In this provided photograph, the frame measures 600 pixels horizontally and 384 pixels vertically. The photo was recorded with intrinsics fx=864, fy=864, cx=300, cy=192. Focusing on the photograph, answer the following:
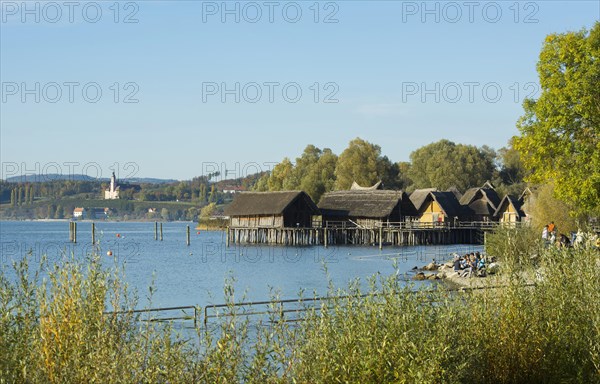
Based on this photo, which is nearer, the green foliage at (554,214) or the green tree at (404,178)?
the green foliage at (554,214)

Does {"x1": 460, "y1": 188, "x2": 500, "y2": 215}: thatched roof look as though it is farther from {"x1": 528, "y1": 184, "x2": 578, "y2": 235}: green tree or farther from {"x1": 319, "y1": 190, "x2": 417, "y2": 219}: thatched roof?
{"x1": 528, "y1": 184, "x2": 578, "y2": 235}: green tree

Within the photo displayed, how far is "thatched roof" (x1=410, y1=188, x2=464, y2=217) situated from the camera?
8388 centimetres

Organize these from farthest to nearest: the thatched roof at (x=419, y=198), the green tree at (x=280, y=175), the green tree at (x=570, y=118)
Result: the green tree at (x=280, y=175) → the thatched roof at (x=419, y=198) → the green tree at (x=570, y=118)

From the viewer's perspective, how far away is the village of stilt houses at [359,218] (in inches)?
3108

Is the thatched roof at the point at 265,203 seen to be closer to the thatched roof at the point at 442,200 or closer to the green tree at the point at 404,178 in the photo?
the thatched roof at the point at 442,200

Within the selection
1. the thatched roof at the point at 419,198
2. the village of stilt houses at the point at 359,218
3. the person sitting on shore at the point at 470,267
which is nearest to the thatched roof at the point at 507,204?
the village of stilt houses at the point at 359,218

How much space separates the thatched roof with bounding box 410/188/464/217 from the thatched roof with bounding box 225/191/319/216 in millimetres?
11920

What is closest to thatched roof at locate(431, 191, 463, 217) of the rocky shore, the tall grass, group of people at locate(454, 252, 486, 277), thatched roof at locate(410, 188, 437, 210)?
thatched roof at locate(410, 188, 437, 210)

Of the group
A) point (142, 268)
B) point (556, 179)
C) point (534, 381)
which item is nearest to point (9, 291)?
point (534, 381)

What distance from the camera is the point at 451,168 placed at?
355ft

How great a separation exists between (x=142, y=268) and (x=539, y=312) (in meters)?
48.7

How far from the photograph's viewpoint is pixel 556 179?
32250 mm

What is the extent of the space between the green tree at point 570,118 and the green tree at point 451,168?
75.6m

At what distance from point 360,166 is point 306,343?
9384 centimetres
